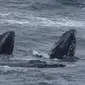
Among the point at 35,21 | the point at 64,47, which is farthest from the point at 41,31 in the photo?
the point at 64,47

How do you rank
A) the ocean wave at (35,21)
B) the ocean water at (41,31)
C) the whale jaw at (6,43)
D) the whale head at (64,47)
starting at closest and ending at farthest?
the ocean water at (41,31) < the whale jaw at (6,43) < the whale head at (64,47) < the ocean wave at (35,21)

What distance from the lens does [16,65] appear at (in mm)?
28891

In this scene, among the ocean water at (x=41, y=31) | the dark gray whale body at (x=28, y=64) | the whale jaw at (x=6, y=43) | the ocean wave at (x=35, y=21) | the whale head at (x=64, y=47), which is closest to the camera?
the ocean water at (x=41, y=31)

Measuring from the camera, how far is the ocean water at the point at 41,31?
27.3 m

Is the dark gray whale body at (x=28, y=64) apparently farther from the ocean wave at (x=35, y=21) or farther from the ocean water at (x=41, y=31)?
the ocean wave at (x=35, y=21)

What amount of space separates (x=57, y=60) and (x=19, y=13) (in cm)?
1661

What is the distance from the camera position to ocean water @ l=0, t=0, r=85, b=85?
2730 centimetres

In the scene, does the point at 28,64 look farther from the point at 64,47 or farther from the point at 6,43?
the point at 64,47

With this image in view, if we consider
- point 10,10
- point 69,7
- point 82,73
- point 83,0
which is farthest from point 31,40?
point 83,0

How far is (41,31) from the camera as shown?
132 ft

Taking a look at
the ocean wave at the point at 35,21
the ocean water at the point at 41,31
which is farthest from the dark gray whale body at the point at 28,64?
the ocean wave at the point at 35,21

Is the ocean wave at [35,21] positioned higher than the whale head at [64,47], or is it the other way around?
the whale head at [64,47]

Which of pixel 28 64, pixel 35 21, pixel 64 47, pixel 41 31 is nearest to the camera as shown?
pixel 28 64

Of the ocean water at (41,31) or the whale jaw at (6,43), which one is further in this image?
the whale jaw at (6,43)
